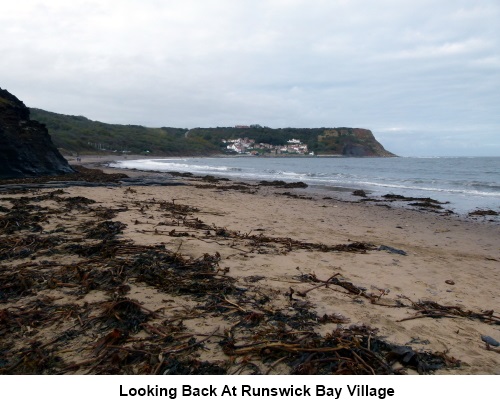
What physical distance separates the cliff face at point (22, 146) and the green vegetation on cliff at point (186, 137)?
5181 centimetres

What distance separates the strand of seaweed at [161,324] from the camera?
7.59 feet

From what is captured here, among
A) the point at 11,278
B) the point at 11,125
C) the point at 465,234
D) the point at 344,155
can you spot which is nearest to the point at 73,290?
the point at 11,278

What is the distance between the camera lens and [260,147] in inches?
5325

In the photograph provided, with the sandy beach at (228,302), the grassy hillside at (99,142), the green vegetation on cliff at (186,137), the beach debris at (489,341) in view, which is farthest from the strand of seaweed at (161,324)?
the green vegetation on cliff at (186,137)

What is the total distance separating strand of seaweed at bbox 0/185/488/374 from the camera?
2314mm

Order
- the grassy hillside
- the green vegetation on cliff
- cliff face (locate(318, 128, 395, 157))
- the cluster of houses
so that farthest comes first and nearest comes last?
the cluster of houses < cliff face (locate(318, 128, 395, 157)) < the green vegetation on cliff < the grassy hillside

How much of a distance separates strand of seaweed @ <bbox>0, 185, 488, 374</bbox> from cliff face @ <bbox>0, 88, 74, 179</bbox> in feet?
44.2

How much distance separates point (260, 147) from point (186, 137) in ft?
95.6

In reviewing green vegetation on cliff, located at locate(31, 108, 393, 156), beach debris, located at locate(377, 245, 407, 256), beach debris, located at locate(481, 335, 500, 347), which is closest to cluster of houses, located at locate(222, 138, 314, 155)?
green vegetation on cliff, located at locate(31, 108, 393, 156)

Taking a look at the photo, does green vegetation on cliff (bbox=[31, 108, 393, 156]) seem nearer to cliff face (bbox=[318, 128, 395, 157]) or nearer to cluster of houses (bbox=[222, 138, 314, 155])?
cliff face (bbox=[318, 128, 395, 157])

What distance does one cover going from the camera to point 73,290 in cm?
345

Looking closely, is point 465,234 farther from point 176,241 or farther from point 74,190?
point 74,190

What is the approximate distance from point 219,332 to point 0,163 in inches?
656

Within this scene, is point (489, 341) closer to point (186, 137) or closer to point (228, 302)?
point (228, 302)
